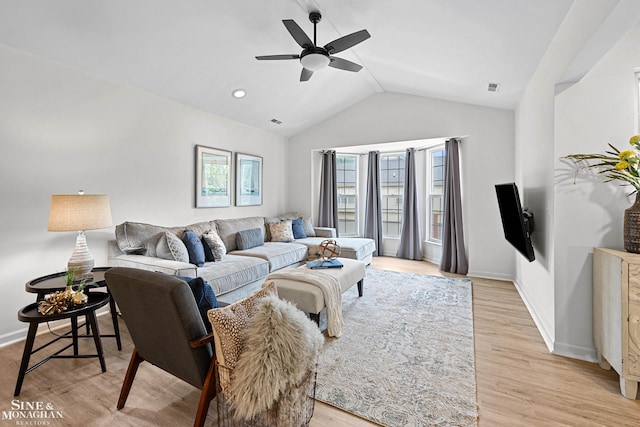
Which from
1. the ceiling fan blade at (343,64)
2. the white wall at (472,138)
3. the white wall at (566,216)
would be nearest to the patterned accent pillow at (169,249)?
the ceiling fan blade at (343,64)

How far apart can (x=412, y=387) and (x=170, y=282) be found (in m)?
1.70

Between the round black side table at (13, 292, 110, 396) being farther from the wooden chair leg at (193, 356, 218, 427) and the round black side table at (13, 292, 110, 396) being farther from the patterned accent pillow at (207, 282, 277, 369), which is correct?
the patterned accent pillow at (207, 282, 277, 369)

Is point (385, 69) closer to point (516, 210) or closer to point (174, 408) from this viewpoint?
point (516, 210)

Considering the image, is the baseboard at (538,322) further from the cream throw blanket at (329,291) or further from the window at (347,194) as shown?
the window at (347,194)

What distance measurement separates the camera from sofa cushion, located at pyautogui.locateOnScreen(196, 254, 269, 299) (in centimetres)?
308

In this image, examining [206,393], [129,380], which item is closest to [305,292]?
[206,393]

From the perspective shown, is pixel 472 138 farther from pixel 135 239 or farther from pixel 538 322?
pixel 135 239

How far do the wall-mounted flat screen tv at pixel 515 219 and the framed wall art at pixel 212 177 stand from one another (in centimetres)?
382

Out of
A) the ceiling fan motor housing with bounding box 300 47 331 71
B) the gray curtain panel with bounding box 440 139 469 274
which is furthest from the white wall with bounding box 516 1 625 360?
the gray curtain panel with bounding box 440 139 469 274

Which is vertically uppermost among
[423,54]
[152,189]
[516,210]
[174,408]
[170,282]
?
Answer: [423,54]

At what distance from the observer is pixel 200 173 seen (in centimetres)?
441

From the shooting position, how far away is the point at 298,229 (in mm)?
5562

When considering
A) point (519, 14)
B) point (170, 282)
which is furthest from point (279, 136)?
point (170, 282)

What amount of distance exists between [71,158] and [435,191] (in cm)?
555
